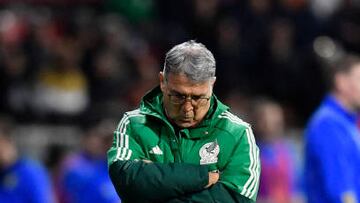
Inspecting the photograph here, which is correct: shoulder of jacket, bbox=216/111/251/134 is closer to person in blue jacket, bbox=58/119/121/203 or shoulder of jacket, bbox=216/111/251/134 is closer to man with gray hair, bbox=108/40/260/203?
man with gray hair, bbox=108/40/260/203

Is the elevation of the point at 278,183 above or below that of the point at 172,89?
below

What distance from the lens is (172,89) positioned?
204 inches

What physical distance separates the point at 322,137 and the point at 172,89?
2.77 meters

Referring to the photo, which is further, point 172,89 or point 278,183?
point 278,183

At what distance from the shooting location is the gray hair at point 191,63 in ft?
16.9

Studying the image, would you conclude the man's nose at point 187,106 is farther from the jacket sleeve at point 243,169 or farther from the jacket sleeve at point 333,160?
the jacket sleeve at point 333,160

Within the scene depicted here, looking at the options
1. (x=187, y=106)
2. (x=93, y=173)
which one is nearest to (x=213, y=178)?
(x=187, y=106)

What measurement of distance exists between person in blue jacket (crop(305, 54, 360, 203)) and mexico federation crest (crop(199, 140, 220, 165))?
2485 millimetres

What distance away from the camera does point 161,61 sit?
14.9 metres

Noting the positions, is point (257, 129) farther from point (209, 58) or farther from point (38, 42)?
point (209, 58)

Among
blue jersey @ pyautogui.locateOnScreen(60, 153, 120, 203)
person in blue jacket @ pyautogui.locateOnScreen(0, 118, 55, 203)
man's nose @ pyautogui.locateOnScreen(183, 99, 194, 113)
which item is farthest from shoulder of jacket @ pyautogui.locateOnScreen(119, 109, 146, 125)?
blue jersey @ pyautogui.locateOnScreen(60, 153, 120, 203)

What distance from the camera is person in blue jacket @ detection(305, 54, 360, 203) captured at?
762 cm

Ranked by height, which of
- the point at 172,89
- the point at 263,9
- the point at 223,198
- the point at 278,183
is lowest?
the point at 278,183

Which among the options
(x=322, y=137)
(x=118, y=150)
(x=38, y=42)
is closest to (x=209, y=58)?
(x=118, y=150)
